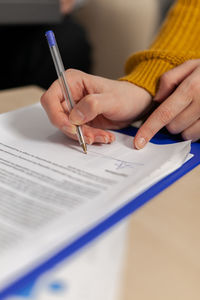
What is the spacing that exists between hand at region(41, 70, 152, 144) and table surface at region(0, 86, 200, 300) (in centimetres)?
14

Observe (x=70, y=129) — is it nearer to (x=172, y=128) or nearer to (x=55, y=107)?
(x=55, y=107)

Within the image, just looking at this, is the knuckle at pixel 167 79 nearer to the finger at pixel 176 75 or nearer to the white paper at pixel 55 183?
the finger at pixel 176 75

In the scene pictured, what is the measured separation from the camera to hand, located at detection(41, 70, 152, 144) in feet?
→ 1.50

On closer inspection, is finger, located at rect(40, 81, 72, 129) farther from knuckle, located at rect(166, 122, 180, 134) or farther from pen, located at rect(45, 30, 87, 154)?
knuckle, located at rect(166, 122, 180, 134)

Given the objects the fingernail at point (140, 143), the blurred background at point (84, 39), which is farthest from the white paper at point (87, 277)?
the blurred background at point (84, 39)

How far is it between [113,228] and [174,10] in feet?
1.87

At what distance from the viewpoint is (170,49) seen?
66cm

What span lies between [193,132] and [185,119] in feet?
0.08

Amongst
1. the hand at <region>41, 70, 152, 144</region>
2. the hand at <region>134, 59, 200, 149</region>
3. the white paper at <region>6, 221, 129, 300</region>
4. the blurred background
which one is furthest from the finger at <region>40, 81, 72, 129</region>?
the blurred background

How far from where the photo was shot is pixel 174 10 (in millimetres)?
731

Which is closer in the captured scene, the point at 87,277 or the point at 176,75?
the point at 87,277

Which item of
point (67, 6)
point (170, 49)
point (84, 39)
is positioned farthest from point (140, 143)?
point (67, 6)

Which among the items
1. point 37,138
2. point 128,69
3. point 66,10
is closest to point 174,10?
point 128,69

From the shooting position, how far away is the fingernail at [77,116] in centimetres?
45
